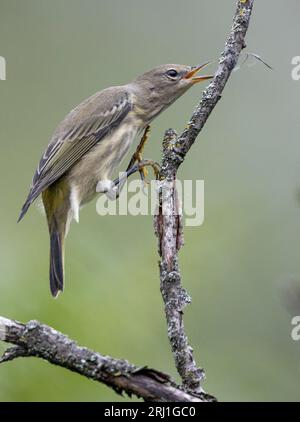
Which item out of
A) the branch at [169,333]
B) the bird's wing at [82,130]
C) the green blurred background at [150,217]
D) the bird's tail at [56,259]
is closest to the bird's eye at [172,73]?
the bird's wing at [82,130]

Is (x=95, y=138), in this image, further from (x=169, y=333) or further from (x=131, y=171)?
(x=169, y=333)

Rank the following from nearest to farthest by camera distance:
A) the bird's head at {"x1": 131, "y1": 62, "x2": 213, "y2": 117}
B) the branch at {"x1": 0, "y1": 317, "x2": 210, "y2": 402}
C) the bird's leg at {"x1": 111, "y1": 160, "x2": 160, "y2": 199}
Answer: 1. the branch at {"x1": 0, "y1": 317, "x2": 210, "y2": 402}
2. the bird's leg at {"x1": 111, "y1": 160, "x2": 160, "y2": 199}
3. the bird's head at {"x1": 131, "y1": 62, "x2": 213, "y2": 117}

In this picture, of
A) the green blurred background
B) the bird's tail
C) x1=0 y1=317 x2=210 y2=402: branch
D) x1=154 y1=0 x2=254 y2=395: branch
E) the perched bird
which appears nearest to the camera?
x1=0 y1=317 x2=210 y2=402: branch

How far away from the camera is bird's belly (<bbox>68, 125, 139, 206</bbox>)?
4.66 m

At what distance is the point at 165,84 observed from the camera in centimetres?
491

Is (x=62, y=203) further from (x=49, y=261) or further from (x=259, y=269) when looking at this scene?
(x=259, y=269)

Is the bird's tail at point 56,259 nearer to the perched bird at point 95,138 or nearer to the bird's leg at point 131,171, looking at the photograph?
the perched bird at point 95,138

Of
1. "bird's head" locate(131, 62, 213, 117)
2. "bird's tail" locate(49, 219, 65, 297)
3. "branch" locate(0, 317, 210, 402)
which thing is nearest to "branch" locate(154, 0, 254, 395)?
"branch" locate(0, 317, 210, 402)

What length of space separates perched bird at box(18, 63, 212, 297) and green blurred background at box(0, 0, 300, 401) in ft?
0.52

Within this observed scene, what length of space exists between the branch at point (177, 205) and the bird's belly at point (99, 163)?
127 cm

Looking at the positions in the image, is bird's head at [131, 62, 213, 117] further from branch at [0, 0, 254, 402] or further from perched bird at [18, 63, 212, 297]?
branch at [0, 0, 254, 402]

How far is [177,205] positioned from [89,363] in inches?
34.2

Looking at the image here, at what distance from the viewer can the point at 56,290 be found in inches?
136
